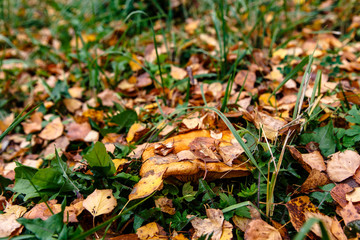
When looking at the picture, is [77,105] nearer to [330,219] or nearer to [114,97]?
[114,97]

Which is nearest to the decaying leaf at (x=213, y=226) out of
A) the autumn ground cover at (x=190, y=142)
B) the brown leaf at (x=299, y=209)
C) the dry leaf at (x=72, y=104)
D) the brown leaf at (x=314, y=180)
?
the autumn ground cover at (x=190, y=142)

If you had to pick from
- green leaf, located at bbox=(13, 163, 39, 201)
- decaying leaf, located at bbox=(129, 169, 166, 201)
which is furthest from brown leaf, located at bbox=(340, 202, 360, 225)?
green leaf, located at bbox=(13, 163, 39, 201)

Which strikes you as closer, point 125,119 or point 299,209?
point 299,209

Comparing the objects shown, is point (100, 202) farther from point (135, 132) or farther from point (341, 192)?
point (341, 192)

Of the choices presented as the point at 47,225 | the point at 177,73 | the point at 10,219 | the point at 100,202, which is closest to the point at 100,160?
the point at 100,202

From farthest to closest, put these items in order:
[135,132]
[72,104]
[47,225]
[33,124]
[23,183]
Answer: [72,104] → [33,124] → [135,132] → [23,183] → [47,225]

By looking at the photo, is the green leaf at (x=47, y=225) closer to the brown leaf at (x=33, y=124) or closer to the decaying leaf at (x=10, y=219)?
the decaying leaf at (x=10, y=219)
